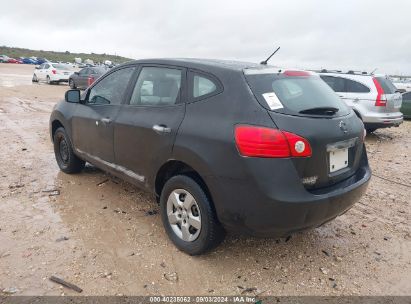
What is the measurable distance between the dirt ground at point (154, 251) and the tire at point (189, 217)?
0.15 metres

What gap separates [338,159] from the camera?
316 centimetres

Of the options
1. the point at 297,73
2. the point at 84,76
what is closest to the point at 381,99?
the point at 297,73

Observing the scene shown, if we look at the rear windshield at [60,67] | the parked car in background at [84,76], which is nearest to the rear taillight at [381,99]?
the parked car in background at [84,76]

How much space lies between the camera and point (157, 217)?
166 inches

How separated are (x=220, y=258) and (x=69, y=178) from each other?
2997mm

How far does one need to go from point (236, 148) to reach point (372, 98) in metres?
7.55

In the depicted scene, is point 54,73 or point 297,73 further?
point 54,73

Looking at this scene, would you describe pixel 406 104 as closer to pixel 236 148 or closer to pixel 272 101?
pixel 272 101

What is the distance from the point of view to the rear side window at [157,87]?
3570mm

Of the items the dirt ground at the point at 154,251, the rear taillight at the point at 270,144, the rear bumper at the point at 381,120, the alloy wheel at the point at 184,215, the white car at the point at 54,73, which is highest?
the rear taillight at the point at 270,144

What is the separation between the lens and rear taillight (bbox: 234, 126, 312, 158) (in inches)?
109

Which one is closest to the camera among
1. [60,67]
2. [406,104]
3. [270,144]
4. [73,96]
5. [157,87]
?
[270,144]

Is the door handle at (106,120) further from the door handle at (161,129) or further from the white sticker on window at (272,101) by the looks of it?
the white sticker on window at (272,101)

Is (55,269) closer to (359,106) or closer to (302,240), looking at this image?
(302,240)
